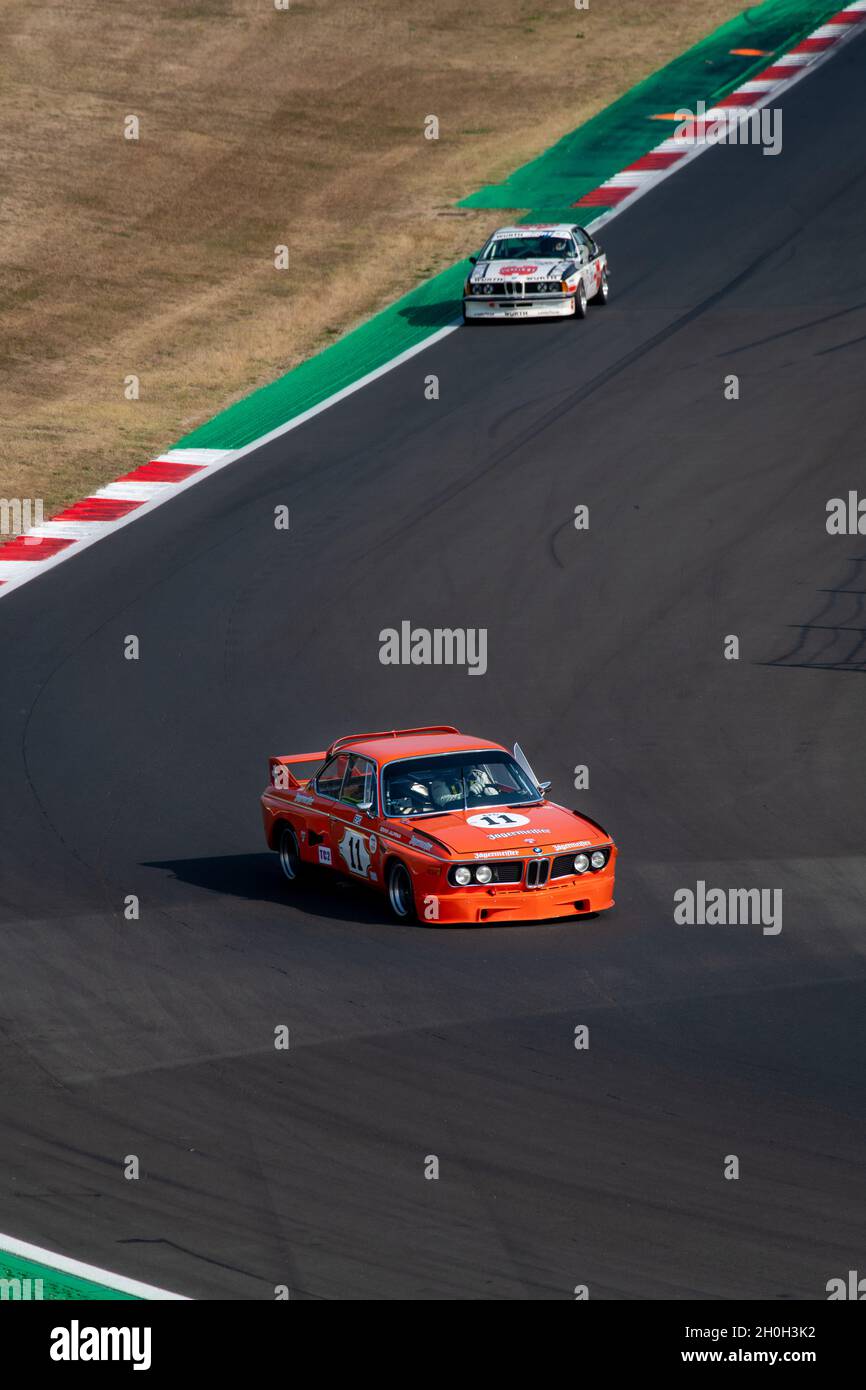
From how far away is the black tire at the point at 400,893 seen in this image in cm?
1472

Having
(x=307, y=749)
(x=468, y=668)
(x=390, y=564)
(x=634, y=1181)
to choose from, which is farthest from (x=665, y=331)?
(x=634, y=1181)

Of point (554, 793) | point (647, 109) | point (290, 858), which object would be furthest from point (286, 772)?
point (647, 109)

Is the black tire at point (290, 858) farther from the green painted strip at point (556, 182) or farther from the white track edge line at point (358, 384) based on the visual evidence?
the green painted strip at point (556, 182)

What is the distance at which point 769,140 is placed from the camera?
4091 centimetres

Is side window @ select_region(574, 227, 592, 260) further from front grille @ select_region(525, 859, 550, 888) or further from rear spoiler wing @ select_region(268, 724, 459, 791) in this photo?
front grille @ select_region(525, 859, 550, 888)

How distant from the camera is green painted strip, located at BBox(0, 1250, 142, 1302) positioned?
8.62m

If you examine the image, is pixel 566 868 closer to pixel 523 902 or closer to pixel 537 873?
pixel 537 873

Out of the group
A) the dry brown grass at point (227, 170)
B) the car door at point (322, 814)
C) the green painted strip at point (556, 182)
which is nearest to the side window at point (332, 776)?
the car door at point (322, 814)

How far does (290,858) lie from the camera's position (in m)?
16.3

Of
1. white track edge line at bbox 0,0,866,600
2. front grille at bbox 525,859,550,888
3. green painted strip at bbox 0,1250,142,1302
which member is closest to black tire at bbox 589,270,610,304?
white track edge line at bbox 0,0,866,600

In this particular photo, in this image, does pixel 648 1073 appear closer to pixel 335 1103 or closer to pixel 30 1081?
pixel 335 1103

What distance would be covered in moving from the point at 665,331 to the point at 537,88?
55.4 feet

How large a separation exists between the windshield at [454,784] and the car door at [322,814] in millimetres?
577

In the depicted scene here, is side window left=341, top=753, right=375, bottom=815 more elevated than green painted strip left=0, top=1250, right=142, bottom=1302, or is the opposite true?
side window left=341, top=753, right=375, bottom=815
